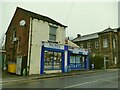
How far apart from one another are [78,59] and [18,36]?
1018 centimetres

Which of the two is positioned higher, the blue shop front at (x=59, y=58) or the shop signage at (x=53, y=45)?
the shop signage at (x=53, y=45)

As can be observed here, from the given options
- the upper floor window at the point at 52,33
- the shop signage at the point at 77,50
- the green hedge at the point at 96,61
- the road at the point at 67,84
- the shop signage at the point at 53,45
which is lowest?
the road at the point at 67,84

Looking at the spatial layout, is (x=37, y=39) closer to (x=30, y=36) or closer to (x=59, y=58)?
(x=30, y=36)

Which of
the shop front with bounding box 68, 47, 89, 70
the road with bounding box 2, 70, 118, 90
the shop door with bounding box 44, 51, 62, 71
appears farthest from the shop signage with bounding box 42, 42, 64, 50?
the road with bounding box 2, 70, 118, 90

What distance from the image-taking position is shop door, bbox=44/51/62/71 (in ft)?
76.8

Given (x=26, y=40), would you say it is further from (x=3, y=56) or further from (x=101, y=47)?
(x=101, y=47)

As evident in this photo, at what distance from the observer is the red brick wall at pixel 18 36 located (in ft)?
74.6

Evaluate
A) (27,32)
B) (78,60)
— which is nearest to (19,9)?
(27,32)

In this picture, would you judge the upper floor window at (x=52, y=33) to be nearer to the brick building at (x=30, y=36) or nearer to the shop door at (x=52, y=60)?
the brick building at (x=30, y=36)

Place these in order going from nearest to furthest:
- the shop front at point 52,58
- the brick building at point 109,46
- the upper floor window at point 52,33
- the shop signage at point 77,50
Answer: the shop front at point 52,58 < the upper floor window at point 52,33 < the shop signage at point 77,50 < the brick building at point 109,46

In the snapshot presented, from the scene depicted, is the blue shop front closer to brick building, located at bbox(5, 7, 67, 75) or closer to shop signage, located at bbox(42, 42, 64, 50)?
shop signage, located at bbox(42, 42, 64, 50)

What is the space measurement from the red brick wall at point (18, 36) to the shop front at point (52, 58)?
2.28m

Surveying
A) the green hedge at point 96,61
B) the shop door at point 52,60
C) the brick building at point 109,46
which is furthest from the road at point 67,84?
the brick building at point 109,46

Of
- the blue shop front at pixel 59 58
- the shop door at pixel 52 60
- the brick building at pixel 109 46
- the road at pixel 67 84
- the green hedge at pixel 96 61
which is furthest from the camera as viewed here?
the brick building at pixel 109 46
